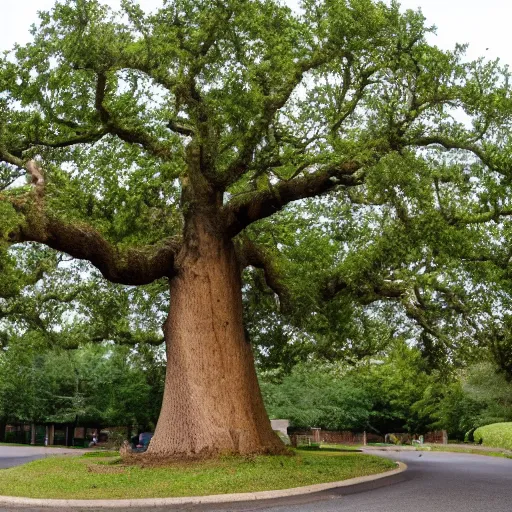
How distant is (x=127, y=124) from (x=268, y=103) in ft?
15.8

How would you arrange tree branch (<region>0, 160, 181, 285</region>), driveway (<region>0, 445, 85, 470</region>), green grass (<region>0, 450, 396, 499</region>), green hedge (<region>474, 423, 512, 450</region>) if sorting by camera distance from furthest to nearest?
green hedge (<region>474, 423, 512, 450</region>)
driveway (<region>0, 445, 85, 470</region>)
tree branch (<region>0, 160, 181, 285</region>)
green grass (<region>0, 450, 396, 499</region>)

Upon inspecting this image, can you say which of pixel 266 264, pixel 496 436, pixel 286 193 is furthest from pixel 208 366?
pixel 496 436

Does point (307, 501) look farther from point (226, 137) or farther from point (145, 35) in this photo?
point (145, 35)

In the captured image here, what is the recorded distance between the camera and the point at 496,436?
34.5m

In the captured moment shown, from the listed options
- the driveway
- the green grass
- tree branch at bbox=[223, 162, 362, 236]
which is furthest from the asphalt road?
tree branch at bbox=[223, 162, 362, 236]

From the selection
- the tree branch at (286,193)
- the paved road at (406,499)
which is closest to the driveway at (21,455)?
the tree branch at (286,193)

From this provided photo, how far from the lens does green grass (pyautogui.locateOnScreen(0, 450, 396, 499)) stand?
1173 centimetres

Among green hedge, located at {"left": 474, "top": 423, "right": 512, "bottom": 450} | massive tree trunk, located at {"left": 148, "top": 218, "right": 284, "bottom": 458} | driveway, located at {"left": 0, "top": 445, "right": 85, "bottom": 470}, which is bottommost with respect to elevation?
driveway, located at {"left": 0, "top": 445, "right": 85, "bottom": 470}

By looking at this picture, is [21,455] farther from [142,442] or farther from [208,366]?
[208,366]

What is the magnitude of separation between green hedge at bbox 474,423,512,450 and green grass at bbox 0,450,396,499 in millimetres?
18330

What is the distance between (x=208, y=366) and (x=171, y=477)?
396 cm

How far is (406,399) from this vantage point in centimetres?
4669

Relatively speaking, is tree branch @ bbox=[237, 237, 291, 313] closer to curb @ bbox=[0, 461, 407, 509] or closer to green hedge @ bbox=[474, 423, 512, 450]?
curb @ bbox=[0, 461, 407, 509]

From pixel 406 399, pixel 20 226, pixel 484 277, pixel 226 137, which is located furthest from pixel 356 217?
pixel 406 399
